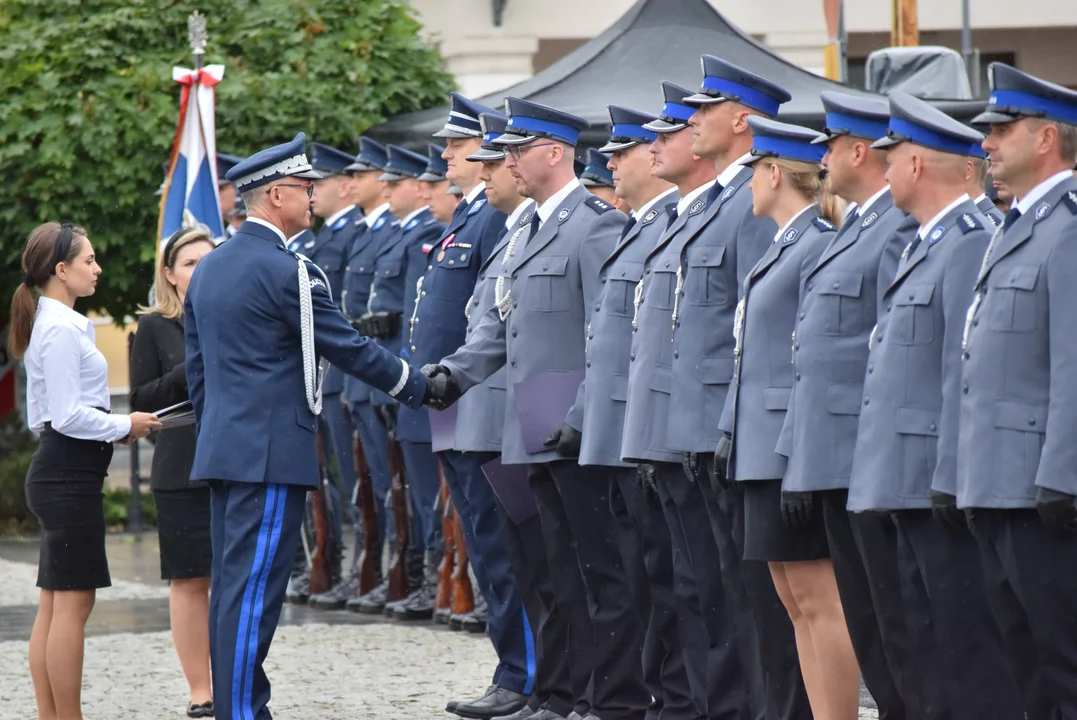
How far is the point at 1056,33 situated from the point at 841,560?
18622 millimetres

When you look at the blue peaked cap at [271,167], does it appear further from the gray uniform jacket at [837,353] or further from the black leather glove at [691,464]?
the gray uniform jacket at [837,353]

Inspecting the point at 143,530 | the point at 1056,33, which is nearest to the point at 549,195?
the point at 143,530

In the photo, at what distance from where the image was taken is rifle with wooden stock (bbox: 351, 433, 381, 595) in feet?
35.3

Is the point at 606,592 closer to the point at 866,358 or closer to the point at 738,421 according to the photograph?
the point at 738,421

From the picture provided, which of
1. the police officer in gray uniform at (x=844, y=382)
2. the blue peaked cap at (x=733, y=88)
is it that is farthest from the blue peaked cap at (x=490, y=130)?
the police officer in gray uniform at (x=844, y=382)

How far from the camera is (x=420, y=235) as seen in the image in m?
10.0

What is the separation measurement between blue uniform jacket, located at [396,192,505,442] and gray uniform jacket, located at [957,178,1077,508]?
377cm

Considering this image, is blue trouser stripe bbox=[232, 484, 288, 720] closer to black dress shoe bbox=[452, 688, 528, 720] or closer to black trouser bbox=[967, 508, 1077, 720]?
black dress shoe bbox=[452, 688, 528, 720]

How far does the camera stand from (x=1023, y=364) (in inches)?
191

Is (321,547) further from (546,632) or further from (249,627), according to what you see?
(249,627)

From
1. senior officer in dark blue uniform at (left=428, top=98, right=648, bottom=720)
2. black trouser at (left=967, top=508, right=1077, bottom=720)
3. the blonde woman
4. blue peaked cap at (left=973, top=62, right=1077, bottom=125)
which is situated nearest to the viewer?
black trouser at (left=967, top=508, right=1077, bottom=720)

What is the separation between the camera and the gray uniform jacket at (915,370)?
16.9ft

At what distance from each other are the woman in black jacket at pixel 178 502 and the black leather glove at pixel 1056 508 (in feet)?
12.6

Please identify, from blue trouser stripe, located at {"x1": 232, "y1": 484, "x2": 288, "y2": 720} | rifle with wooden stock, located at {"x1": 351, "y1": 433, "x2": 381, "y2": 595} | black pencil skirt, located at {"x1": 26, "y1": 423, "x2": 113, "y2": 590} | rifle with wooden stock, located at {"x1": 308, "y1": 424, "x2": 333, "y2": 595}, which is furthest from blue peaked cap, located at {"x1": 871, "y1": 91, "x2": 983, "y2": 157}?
rifle with wooden stock, located at {"x1": 308, "y1": 424, "x2": 333, "y2": 595}
